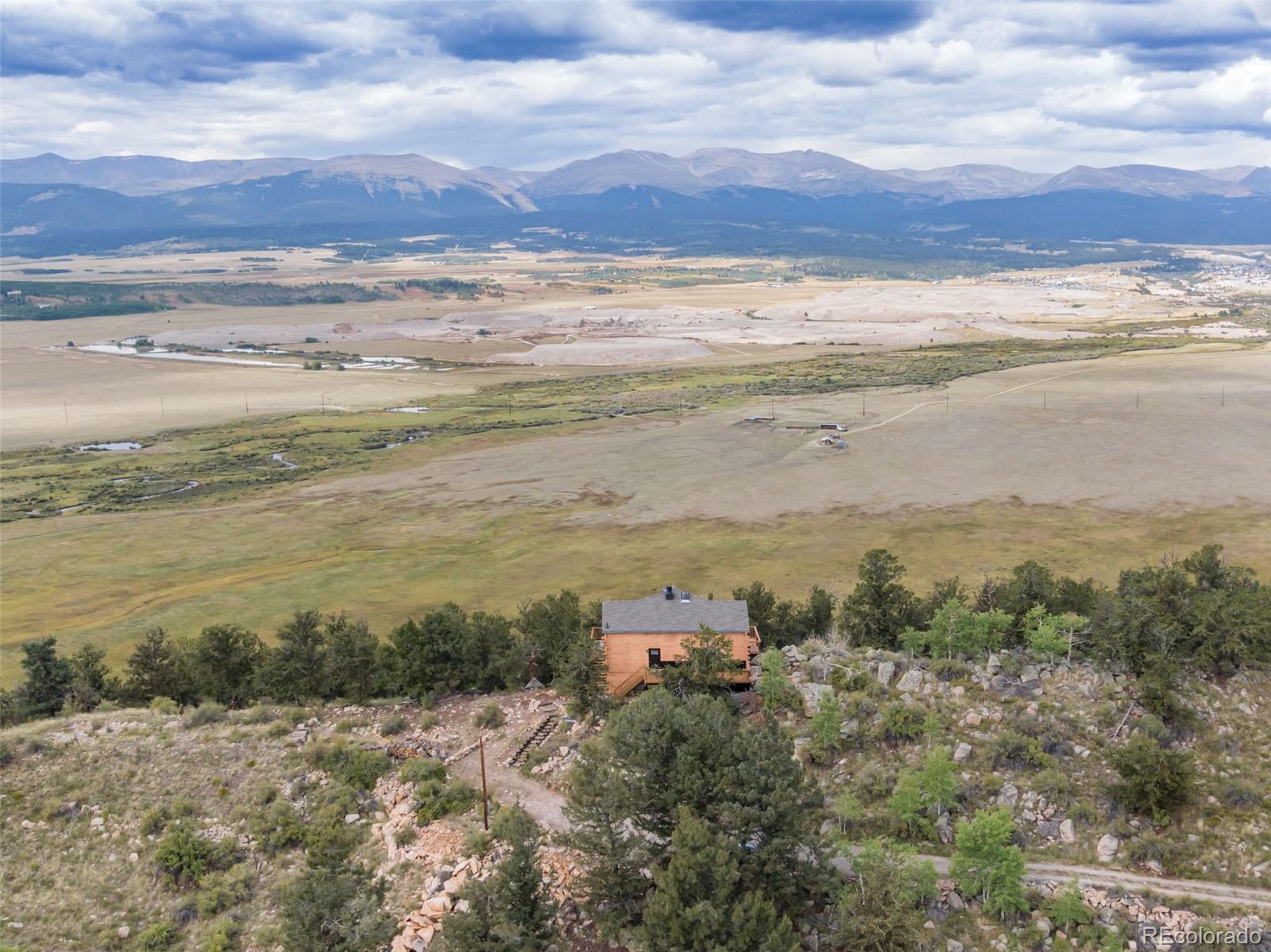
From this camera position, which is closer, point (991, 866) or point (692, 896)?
point (692, 896)

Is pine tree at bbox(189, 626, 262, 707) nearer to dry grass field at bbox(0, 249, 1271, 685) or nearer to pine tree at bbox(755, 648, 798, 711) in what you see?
dry grass field at bbox(0, 249, 1271, 685)

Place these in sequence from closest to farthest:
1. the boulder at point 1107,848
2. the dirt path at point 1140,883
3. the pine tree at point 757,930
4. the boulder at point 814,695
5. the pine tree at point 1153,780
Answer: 1. the pine tree at point 757,930
2. the dirt path at point 1140,883
3. the boulder at point 1107,848
4. the pine tree at point 1153,780
5. the boulder at point 814,695

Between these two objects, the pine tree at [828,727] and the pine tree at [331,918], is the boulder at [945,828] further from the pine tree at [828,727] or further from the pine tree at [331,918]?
the pine tree at [331,918]

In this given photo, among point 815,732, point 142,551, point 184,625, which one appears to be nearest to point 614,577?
point 184,625

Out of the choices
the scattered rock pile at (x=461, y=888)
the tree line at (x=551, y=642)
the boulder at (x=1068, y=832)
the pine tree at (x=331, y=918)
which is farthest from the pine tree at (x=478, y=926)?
the boulder at (x=1068, y=832)

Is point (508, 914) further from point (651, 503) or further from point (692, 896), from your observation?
point (651, 503)

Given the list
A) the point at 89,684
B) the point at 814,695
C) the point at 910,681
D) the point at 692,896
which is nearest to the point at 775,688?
the point at 814,695

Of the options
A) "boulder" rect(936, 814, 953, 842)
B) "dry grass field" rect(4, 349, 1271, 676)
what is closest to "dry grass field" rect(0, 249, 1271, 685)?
"dry grass field" rect(4, 349, 1271, 676)
